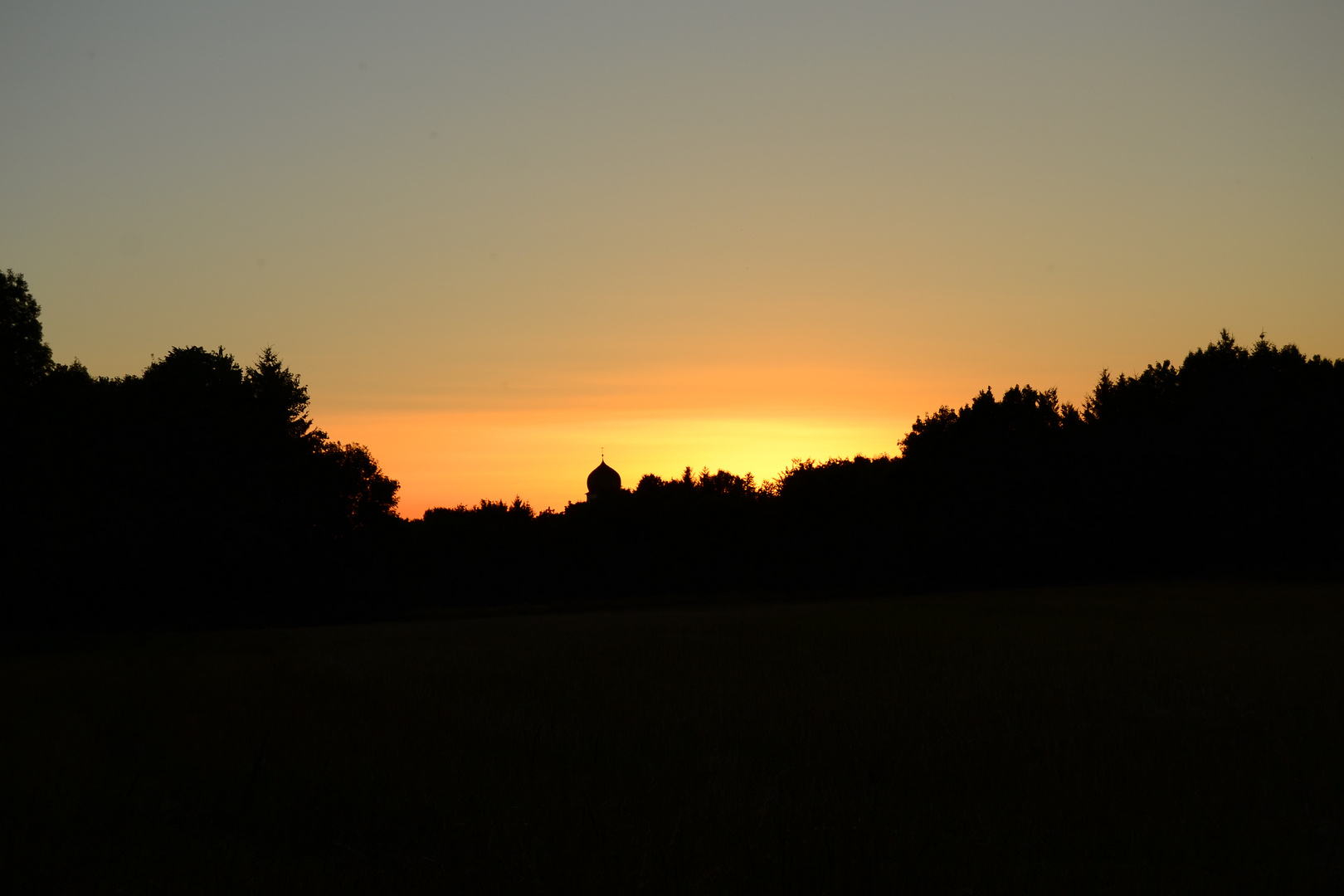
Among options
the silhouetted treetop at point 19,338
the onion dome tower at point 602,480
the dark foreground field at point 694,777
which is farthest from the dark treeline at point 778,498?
the onion dome tower at point 602,480

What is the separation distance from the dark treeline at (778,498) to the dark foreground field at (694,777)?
26888mm

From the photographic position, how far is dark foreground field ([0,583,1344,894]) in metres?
6.13

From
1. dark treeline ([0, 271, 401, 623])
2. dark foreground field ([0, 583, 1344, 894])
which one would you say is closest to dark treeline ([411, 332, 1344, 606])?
dark treeline ([0, 271, 401, 623])

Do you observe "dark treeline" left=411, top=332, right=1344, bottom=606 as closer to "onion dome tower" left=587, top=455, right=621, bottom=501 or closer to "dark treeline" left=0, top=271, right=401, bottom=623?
"dark treeline" left=0, top=271, right=401, bottom=623

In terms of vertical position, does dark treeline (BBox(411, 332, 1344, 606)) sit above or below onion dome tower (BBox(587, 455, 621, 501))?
below

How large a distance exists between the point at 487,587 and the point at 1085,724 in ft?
292

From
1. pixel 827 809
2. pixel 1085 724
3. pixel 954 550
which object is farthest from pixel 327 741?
pixel 954 550

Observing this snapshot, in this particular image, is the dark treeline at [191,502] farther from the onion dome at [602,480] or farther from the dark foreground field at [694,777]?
the onion dome at [602,480]

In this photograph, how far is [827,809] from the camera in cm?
760

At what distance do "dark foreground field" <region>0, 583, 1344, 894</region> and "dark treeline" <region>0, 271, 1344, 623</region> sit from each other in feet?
88.2

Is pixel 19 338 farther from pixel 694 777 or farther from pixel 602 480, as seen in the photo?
pixel 602 480

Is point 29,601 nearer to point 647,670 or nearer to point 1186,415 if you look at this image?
Result: point 647,670

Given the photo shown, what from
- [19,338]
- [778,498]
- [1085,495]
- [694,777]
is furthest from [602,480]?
[694,777]

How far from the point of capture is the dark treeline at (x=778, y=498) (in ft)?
157
